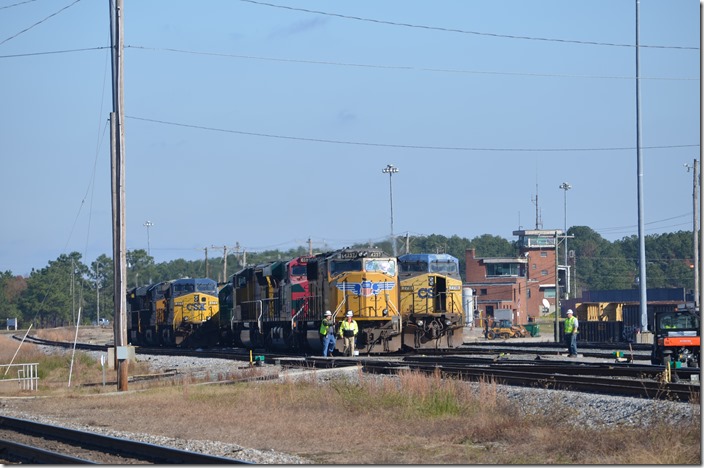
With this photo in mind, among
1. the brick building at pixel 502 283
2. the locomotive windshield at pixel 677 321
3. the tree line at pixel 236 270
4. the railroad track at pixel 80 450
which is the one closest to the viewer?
the railroad track at pixel 80 450

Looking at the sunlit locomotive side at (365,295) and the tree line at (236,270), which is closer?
the sunlit locomotive side at (365,295)

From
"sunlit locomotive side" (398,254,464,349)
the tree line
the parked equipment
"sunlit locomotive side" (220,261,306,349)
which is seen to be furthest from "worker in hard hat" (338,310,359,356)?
the tree line

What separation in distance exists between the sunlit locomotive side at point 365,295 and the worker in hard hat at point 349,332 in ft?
2.87

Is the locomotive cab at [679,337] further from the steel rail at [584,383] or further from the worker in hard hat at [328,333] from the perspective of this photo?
the worker in hard hat at [328,333]

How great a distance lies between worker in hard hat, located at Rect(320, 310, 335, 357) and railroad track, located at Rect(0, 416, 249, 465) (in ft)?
52.4

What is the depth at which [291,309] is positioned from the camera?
3778 centimetres

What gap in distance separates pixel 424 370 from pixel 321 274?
1177cm

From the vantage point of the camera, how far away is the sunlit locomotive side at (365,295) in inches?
1344

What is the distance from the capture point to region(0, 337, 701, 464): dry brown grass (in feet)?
41.8

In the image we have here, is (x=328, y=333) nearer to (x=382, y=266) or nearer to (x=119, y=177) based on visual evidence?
(x=382, y=266)

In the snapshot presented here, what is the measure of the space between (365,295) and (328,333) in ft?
9.02

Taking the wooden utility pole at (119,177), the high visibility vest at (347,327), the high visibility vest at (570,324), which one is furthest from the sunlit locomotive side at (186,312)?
the wooden utility pole at (119,177)

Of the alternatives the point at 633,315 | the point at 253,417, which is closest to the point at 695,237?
the point at 633,315

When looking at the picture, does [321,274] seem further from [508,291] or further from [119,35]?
[508,291]
